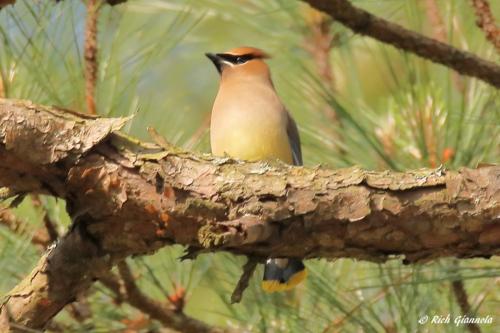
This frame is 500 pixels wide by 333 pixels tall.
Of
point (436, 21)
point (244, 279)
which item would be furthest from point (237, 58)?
point (244, 279)

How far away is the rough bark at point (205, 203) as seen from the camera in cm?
160

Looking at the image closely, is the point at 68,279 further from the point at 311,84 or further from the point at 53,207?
the point at 311,84

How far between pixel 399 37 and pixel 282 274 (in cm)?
56

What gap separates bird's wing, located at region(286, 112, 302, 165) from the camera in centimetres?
281

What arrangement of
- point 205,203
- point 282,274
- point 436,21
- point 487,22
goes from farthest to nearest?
point 436,21 < point 282,274 < point 487,22 < point 205,203

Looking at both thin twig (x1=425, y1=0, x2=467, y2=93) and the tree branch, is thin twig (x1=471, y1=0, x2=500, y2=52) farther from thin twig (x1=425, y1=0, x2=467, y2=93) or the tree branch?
thin twig (x1=425, y1=0, x2=467, y2=93)

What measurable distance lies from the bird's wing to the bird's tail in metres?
0.57

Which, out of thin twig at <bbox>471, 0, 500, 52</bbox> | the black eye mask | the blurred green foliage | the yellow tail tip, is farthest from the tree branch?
the black eye mask

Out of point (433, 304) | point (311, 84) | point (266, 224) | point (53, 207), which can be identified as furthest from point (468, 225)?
point (311, 84)

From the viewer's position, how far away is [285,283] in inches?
88.8

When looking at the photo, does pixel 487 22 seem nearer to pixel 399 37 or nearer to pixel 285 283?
pixel 399 37

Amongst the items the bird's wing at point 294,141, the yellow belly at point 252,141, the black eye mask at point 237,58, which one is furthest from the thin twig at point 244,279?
the black eye mask at point 237,58

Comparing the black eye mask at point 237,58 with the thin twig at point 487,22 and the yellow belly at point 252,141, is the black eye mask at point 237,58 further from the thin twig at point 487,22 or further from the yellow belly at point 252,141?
the thin twig at point 487,22

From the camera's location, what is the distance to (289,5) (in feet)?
9.34
